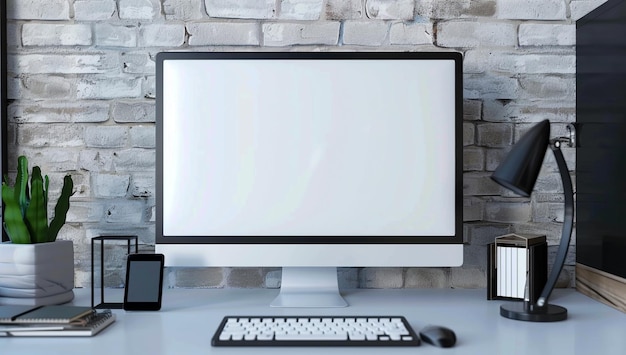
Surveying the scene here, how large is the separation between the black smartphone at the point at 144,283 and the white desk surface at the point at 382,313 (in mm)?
27

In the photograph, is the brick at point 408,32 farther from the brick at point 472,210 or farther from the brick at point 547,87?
the brick at point 472,210

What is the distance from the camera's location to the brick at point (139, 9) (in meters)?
1.64

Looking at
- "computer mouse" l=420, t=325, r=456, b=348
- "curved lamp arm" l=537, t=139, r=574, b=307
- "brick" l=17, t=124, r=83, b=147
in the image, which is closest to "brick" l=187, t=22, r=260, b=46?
"brick" l=17, t=124, r=83, b=147

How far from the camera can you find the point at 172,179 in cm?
138

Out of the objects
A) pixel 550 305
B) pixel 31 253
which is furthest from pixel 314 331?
pixel 31 253

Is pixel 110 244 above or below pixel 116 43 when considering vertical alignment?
below

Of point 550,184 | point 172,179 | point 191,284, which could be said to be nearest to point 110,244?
point 191,284

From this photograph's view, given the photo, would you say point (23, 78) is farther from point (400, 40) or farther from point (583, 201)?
point (583, 201)

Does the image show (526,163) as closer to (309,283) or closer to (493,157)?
(493,157)

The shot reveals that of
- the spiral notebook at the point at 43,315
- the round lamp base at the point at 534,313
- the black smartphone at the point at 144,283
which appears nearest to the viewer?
the spiral notebook at the point at 43,315

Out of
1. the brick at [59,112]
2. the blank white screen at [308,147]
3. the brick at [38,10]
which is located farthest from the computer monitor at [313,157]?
the brick at [38,10]

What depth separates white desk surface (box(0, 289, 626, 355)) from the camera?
1.00m

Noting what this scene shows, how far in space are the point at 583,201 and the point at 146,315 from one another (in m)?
1.19

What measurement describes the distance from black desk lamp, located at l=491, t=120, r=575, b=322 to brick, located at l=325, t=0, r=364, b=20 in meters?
0.67
